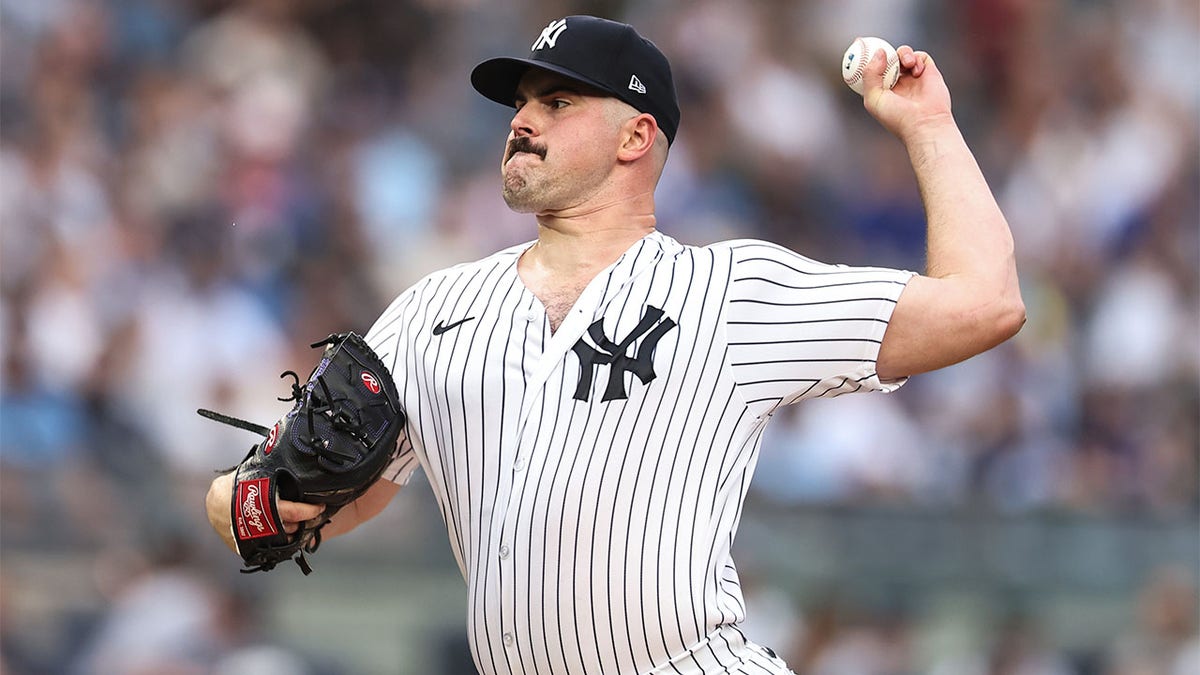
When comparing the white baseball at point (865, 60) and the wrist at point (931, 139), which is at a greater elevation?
the white baseball at point (865, 60)

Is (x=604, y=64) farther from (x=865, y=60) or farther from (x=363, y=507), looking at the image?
(x=363, y=507)

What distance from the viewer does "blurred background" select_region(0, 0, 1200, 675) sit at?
7000 millimetres

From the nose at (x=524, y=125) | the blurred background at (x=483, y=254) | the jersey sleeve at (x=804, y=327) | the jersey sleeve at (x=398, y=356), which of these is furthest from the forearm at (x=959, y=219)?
the blurred background at (x=483, y=254)

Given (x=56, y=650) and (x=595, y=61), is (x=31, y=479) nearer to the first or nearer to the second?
(x=56, y=650)

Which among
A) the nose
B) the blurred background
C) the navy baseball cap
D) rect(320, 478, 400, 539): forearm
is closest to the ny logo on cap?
the navy baseball cap

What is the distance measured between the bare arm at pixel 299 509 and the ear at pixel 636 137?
83 cm

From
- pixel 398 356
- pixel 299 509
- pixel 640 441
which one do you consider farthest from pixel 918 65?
pixel 299 509

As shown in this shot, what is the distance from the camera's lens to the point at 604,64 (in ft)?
11.0

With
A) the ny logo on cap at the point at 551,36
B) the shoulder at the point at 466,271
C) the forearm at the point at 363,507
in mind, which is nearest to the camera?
the ny logo on cap at the point at 551,36

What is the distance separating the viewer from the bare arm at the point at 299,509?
3.32m

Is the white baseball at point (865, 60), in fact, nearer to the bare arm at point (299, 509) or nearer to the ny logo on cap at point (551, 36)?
the ny logo on cap at point (551, 36)

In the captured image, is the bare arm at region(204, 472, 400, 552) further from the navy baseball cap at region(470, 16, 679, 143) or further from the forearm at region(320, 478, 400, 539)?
the navy baseball cap at region(470, 16, 679, 143)

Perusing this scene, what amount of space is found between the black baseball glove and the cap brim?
1.92 feet

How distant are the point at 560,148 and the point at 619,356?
46 centimetres
